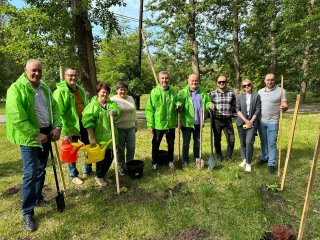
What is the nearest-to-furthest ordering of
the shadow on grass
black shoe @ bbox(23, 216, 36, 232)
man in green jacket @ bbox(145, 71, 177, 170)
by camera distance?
1. black shoe @ bbox(23, 216, 36, 232)
2. man in green jacket @ bbox(145, 71, 177, 170)
3. the shadow on grass

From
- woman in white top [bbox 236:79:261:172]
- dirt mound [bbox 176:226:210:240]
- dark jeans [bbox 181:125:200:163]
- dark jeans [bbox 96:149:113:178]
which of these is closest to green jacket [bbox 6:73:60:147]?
dark jeans [bbox 96:149:113:178]

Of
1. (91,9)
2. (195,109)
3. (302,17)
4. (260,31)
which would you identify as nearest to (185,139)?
(195,109)

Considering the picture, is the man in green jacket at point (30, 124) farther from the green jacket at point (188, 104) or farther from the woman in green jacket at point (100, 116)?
the green jacket at point (188, 104)

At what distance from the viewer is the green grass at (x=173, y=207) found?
12.9 feet

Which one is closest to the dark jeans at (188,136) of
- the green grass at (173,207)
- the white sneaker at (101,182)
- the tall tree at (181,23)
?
the green grass at (173,207)

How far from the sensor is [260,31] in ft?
69.1

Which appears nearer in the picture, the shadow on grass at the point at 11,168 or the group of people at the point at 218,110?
the group of people at the point at 218,110

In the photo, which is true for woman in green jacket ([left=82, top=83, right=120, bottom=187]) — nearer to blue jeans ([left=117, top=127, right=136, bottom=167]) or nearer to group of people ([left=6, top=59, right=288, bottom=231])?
group of people ([left=6, top=59, right=288, bottom=231])

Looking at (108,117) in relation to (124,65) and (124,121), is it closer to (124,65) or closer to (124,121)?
(124,121)

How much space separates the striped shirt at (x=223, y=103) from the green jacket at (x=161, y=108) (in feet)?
3.29

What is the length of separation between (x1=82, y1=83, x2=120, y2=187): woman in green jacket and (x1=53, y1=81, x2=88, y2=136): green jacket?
0.29m

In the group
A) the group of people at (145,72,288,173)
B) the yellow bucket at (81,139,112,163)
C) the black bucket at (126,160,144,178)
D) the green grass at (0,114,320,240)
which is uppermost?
the group of people at (145,72,288,173)

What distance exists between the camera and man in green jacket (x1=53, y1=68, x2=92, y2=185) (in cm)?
501

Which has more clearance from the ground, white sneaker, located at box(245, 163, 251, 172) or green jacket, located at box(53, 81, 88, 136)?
green jacket, located at box(53, 81, 88, 136)
